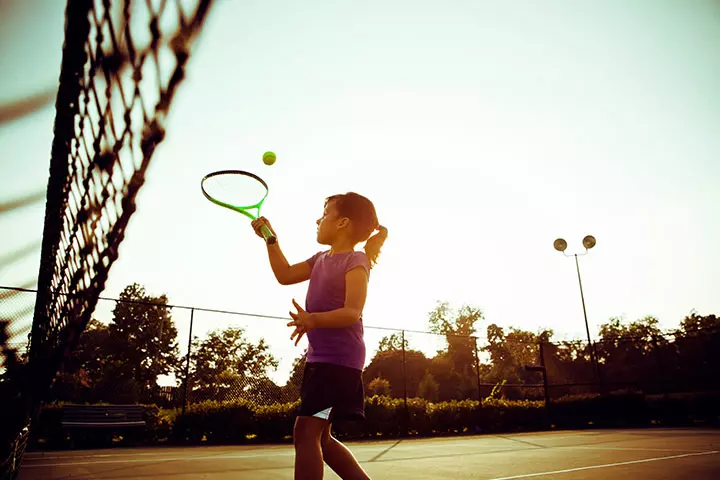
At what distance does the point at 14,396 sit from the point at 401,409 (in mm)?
10097

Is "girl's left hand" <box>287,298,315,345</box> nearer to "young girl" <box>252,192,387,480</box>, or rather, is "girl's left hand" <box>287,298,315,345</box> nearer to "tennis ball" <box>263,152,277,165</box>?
"young girl" <box>252,192,387,480</box>

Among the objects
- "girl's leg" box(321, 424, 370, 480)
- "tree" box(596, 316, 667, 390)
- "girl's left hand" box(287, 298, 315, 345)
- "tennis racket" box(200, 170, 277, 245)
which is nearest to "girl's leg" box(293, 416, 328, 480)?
"girl's leg" box(321, 424, 370, 480)

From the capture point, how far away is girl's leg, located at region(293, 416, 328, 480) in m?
1.64

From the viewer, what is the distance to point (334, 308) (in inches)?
→ 75.7

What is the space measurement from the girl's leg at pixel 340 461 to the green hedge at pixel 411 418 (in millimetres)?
6638

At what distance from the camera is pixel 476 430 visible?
11750mm

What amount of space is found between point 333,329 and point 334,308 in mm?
99

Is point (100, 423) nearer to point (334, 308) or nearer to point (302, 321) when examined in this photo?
point (334, 308)

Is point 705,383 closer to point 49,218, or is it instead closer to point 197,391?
point 197,391

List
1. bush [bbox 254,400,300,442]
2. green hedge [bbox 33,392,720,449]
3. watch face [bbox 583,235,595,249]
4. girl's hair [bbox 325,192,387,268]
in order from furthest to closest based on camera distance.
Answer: watch face [bbox 583,235,595,249] → bush [bbox 254,400,300,442] → green hedge [bbox 33,392,720,449] → girl's hair [bbox 325,192,387,268]

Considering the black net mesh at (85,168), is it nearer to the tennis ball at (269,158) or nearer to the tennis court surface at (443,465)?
the tennis ball at (269,158)

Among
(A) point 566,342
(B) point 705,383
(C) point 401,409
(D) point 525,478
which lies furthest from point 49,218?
(B) point 705,383

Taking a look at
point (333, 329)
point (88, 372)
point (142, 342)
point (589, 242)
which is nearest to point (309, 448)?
point (333, 329)

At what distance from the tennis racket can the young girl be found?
2.15 feet
